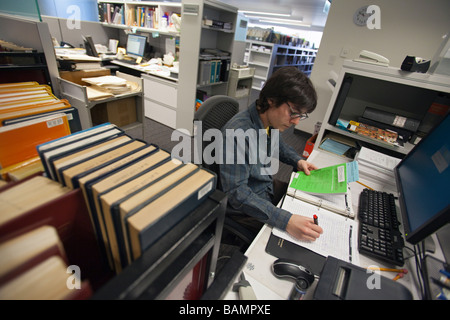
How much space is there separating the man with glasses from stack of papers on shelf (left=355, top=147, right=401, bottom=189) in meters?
0.55

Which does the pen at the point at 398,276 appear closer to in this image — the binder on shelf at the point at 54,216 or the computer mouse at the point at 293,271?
the computer mouse at the point at 293,271

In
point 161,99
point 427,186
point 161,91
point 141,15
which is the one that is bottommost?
point 161,99

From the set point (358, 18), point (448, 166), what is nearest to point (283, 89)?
point (448, 166)

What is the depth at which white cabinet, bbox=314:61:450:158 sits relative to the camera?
1281 millimetres

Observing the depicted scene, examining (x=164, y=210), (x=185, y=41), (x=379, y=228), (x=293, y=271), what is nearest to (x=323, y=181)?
(x=379, y=228)

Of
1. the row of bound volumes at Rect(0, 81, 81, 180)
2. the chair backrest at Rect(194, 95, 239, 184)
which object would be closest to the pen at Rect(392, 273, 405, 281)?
the chair backrest at Rect(194, 95, 239, 184)

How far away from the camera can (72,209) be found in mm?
428

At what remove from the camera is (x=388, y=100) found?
68.0 inches

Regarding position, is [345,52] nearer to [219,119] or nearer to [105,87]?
[219,119]

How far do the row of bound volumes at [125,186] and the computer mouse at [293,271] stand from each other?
38 cm

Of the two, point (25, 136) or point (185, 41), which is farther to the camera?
point (185, 41)

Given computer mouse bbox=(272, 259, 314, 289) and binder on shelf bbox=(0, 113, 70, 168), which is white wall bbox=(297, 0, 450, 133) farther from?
binder on shelf bbox=(0, 113, 70, 168)

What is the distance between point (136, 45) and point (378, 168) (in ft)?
12.5

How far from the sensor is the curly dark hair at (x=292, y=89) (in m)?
0.96
